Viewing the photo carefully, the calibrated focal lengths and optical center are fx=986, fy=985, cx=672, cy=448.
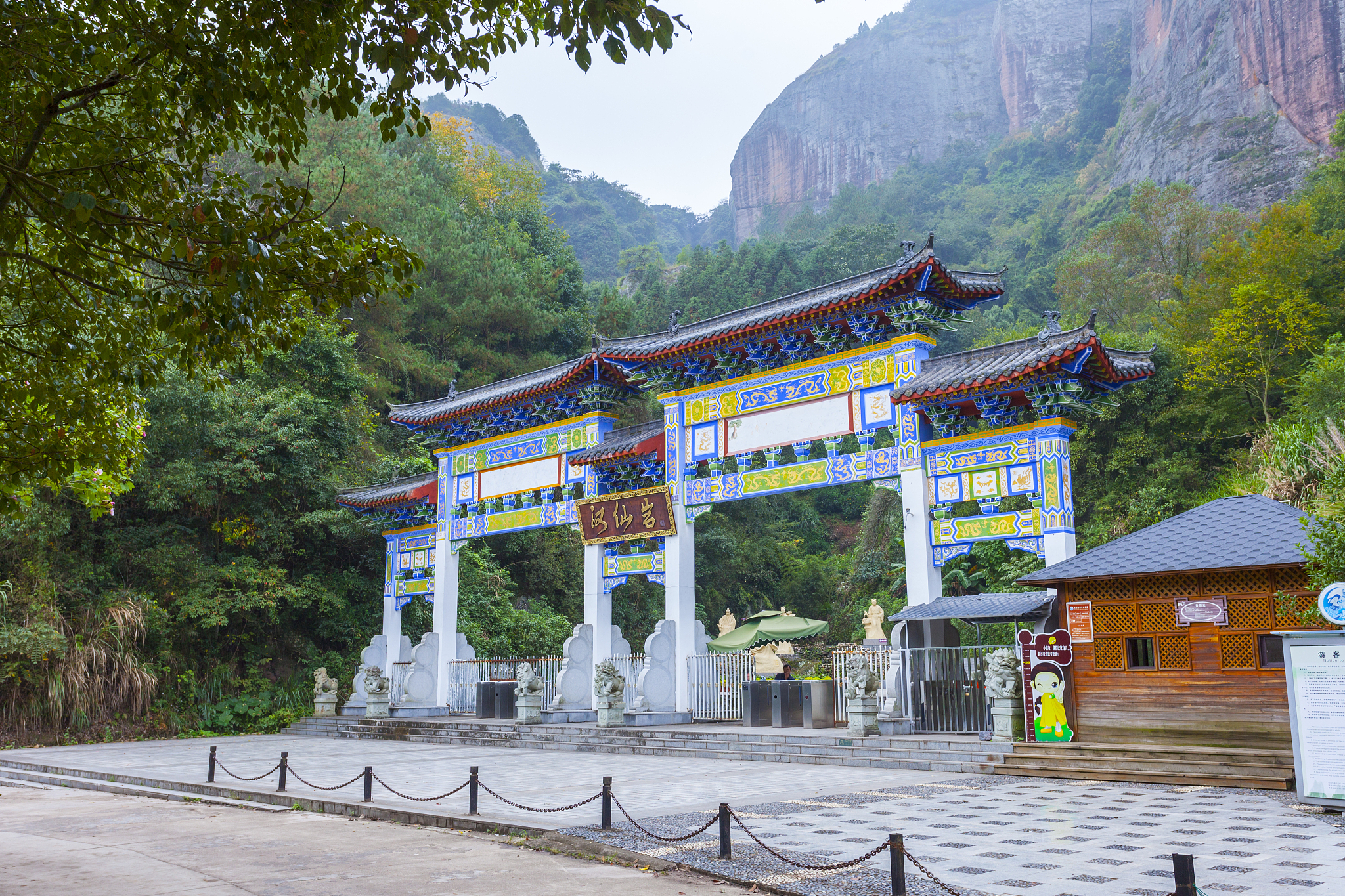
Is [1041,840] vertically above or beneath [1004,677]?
beneath

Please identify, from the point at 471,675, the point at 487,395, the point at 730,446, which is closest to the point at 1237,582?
the point at 730,446

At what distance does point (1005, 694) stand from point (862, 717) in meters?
1.97

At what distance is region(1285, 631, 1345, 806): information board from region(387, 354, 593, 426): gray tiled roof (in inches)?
481

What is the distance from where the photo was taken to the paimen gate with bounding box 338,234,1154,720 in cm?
1342

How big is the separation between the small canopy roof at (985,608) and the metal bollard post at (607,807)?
651 cm

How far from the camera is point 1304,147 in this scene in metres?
40.6

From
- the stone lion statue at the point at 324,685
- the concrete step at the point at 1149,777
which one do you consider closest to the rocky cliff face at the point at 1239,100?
the concrete step at the point at 1149,777

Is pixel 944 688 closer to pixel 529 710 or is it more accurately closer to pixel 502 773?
pixel 502 773

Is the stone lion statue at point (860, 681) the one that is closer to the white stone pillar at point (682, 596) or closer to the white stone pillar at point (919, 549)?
the white stone pillar at point (919, 549)

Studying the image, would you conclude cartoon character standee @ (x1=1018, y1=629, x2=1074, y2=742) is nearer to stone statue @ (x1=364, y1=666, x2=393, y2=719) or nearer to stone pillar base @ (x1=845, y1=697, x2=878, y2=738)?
stone pillar base @ (x1=845, y1=697, x2=878, y2=738)

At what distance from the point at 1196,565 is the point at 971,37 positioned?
98877mm

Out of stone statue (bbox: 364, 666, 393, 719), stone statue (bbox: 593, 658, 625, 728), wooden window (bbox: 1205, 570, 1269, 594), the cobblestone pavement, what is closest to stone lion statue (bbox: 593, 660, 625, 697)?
stone statue (bbox: 593, 658, 625, 728)

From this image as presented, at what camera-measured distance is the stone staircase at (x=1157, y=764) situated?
973 centimetres

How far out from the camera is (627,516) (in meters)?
17.7
